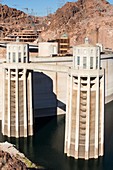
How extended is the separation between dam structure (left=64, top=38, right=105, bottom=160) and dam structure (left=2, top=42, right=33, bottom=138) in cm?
1055

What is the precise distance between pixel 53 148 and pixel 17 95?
987cm

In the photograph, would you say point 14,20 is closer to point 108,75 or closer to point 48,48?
point 48,48

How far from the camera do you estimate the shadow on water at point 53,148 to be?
40.1m

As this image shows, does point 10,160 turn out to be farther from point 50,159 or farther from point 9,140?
point 9,140

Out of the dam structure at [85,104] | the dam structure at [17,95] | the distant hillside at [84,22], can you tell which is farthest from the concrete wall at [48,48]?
the distant hillside at [84,22]

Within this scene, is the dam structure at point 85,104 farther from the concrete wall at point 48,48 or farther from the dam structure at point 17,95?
the concrete wall at point 48,48

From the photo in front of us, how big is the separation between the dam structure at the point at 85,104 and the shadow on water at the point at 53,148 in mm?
1323

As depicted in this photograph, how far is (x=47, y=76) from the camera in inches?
2395

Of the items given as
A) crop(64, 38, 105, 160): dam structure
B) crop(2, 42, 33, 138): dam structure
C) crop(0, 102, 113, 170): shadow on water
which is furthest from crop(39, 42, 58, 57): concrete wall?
crop(64, 38, 105, 160): dam structure

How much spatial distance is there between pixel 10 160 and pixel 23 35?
112m

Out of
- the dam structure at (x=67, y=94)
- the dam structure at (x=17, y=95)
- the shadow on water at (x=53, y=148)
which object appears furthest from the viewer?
the dam structure at (x=17, y=95)

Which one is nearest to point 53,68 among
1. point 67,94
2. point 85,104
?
point 67,94

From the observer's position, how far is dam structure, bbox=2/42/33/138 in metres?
50.0

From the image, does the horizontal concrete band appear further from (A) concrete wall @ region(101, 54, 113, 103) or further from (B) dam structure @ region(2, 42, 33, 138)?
(A) concrete wall @ region(101, 54, 113, 103)
